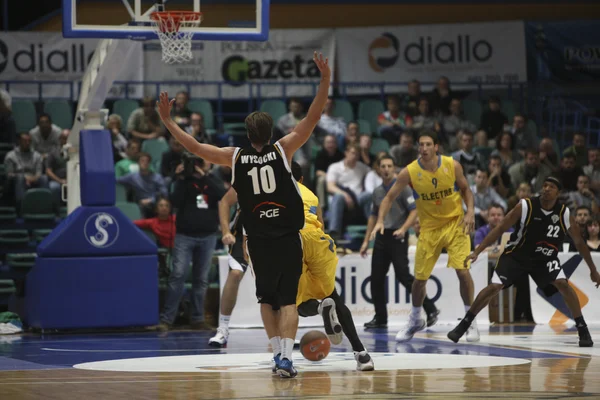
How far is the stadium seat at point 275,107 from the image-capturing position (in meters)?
20.1

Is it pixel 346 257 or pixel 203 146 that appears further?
pixel 346 257

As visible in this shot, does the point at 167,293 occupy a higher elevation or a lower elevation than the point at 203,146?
lower

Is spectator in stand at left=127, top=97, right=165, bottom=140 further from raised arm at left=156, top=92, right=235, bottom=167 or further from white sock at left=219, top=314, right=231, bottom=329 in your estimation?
raised arm at left=156, top=92, right=235, bottom=167

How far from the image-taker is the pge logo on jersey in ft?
44.2

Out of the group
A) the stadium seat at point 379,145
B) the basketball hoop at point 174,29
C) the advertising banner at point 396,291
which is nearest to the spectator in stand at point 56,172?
the advertising banner at point 396,291

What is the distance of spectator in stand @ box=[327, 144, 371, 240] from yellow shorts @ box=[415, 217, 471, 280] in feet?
15.5

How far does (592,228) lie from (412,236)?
2523mm

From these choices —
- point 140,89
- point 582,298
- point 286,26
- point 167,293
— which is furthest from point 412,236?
point 286,26

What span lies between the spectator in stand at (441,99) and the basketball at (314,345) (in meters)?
11.2

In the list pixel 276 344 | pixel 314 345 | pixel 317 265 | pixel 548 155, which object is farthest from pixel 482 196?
pixel 276 344

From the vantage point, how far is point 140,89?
821 inches

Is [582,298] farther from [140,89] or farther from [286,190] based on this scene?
[140,89]

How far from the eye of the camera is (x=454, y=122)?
2012 cm

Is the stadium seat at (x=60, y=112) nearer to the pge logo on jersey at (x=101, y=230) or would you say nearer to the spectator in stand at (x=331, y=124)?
the spectator in stand at (x=331, y=124)
